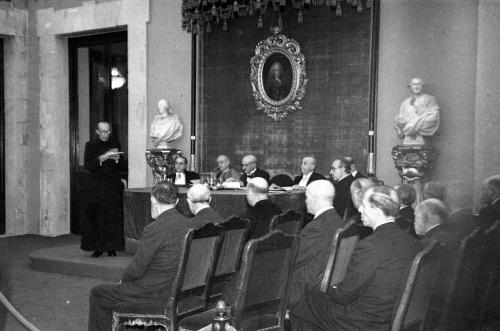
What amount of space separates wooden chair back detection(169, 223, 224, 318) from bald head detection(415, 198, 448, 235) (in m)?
1.39

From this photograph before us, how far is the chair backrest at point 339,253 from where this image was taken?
145 inches

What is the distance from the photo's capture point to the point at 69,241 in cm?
1162

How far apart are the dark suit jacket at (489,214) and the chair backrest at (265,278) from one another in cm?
213

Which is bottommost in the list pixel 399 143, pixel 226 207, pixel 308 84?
pixel 226 207

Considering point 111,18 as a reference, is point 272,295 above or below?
below

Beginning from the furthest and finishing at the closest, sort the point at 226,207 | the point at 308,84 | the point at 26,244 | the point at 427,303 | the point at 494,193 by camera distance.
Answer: the point at 26,244
the point at 308,84
the point at 226,207
the point at 494,193
the point at 427,303

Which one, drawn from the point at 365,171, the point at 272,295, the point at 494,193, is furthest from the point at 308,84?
the point at 272,295

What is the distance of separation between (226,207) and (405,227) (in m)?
3.25

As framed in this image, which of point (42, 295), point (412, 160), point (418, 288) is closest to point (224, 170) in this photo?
point (412, 160)

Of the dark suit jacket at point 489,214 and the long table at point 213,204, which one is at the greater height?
the dark suit jacket at point 489,214

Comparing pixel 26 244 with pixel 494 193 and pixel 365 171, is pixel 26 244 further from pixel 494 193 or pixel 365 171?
pixel 494 193

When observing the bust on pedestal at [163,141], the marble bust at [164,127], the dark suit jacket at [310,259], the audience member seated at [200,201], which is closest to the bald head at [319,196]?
the dark suit jacket at [310,259]

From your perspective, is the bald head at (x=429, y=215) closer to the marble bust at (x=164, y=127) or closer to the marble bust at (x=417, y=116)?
the marble bust at (x=417, y=116)

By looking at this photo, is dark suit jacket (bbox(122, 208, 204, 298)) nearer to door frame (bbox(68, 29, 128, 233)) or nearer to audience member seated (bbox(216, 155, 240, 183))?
audience member seated (bbox(216, 155, 240, 183))
